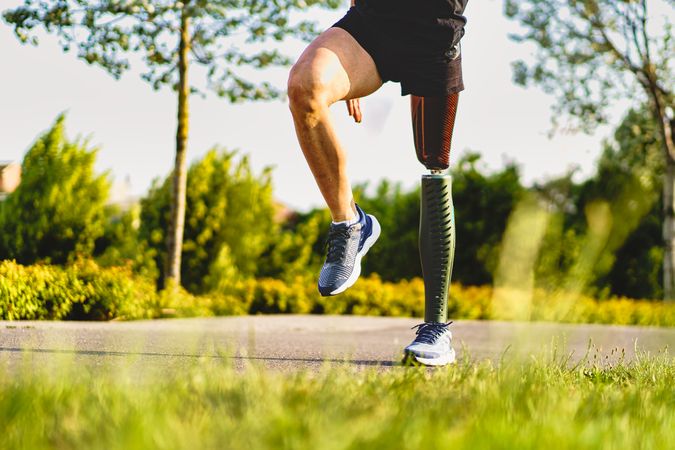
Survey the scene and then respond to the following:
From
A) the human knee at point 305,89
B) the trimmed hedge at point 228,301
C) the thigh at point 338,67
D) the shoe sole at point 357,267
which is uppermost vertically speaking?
the thigh at point 338,67

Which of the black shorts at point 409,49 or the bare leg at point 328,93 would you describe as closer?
the bare leg at point 328,93

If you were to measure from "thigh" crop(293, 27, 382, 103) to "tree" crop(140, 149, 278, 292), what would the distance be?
6939 mm

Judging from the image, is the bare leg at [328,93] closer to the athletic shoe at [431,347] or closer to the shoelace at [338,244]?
the shoelace at [338,244]

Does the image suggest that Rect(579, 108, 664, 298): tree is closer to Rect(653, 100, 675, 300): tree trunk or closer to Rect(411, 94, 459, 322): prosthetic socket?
Rect(653, 100, 675, 300): tree trunk

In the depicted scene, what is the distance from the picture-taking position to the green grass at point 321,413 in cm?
139

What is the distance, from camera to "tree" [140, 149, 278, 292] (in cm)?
975

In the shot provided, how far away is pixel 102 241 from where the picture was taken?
9.02 m

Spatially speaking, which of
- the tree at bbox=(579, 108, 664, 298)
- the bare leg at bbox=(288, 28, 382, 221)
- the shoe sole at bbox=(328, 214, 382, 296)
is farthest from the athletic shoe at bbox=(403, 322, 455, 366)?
the tree at bbox=(579, 108, 664, 298)

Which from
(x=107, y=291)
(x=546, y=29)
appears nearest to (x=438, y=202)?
(x=107, y=291)

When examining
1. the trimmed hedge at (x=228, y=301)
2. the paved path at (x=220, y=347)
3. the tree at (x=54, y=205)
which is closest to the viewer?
the paved path at (x=220, y=347)

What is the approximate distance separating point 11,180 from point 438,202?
29492 mm

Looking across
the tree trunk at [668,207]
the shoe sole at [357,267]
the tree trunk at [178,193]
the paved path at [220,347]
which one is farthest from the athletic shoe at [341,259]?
the tree trunk at [668,207]

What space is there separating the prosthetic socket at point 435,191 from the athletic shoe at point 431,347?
0.06 m

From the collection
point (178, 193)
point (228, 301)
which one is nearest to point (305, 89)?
point (228, 301)
